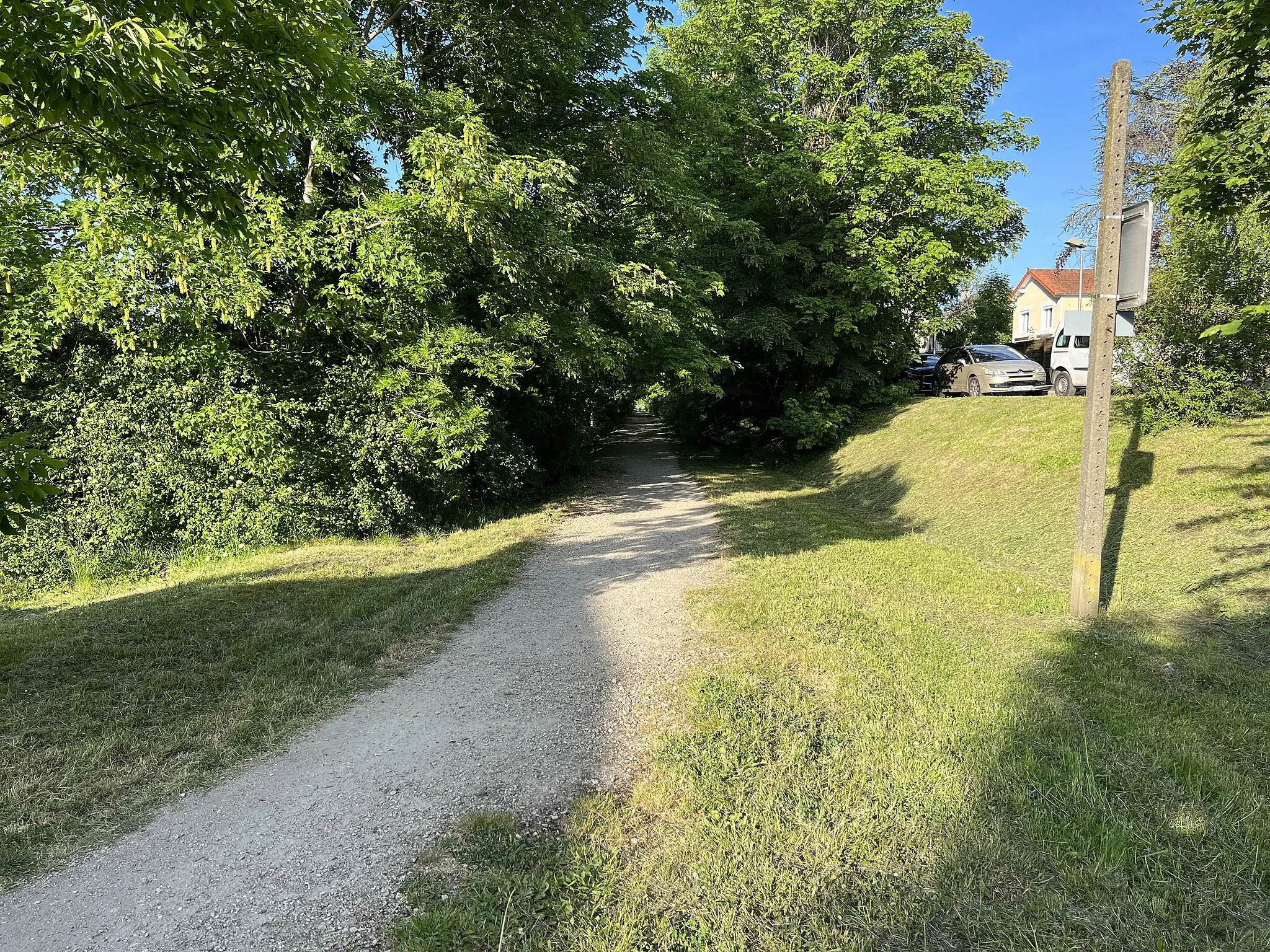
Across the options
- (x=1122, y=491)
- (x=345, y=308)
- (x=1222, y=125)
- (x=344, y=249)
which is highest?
(x=1222, y=125)

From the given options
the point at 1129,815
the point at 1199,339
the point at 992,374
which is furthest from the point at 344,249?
the point at 992,374

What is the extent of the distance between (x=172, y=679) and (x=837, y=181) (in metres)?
17.3

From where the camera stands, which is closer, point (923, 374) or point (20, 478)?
point (20, 478)

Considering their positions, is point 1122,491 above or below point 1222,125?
below

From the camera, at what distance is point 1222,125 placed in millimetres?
6121

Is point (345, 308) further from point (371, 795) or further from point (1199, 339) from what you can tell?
point (1199, 339)

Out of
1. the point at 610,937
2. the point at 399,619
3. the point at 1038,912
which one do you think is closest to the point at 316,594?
the point at 399,619

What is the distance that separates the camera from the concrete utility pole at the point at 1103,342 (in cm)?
544

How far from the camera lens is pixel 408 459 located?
10.3 metres

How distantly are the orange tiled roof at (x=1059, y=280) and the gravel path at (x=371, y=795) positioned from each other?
165ft

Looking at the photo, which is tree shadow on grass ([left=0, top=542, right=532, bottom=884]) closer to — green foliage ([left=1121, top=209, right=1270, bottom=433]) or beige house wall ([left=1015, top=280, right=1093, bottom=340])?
green foliage ([left=1121, top=209, right=1270, bottom=433])

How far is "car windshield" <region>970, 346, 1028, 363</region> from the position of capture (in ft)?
62.8

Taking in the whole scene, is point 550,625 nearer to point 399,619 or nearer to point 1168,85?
point 399,619

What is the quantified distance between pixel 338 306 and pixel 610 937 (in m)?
8.35
